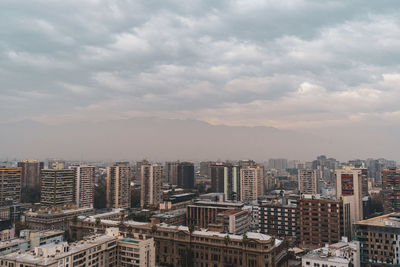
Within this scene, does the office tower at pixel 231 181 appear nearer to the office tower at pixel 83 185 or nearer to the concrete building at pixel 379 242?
the office tower at pixel 83 185

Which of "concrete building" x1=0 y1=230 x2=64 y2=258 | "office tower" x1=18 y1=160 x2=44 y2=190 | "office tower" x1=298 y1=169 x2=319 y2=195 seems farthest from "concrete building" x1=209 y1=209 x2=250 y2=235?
"office tower" x1=18 y1=160 x2=44 y2=190

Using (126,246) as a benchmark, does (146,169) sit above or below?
above

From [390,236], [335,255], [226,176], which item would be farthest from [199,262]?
[226,176]

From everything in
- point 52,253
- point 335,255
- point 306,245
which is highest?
point 52,253

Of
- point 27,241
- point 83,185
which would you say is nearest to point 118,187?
point 83,185

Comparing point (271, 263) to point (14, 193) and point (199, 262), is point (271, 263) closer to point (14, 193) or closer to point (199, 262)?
point (199, 262)

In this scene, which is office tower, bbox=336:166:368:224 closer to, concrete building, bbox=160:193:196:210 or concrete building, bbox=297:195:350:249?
concrete building, bbox=297:195:350:249
